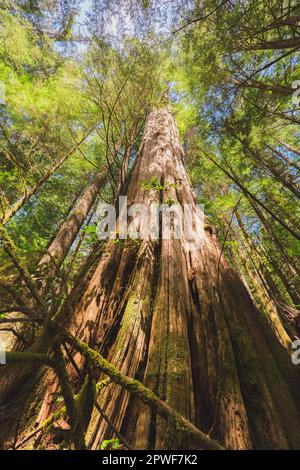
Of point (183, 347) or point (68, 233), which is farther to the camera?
point (68, 233)

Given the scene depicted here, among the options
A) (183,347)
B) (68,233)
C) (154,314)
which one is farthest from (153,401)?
(68,233)

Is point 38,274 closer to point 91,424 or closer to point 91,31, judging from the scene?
point 91,424

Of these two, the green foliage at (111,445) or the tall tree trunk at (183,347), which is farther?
the tall tree trunk at (183,347)

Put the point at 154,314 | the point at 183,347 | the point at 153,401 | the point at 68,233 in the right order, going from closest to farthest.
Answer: the point at 153,401
the point at 183,347
the point at 154,314
the point at 68,233

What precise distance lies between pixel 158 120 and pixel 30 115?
397 cm

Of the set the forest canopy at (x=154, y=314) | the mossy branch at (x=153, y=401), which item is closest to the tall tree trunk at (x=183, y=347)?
the forest canopy at (x=154, y=314)

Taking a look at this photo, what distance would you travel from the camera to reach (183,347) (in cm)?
141

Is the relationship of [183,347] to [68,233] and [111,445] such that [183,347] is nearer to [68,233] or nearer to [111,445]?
[111,445]

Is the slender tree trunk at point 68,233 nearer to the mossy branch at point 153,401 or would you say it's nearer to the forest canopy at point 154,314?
the forest canopy at point 154,314

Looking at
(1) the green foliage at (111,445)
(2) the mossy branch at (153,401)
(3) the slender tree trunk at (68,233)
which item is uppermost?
(3) the slender tree trunk at (68,233)

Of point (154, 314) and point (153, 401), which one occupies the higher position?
point (154, 314)

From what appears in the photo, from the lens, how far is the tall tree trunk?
44.4 inches

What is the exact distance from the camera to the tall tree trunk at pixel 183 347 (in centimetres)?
113
